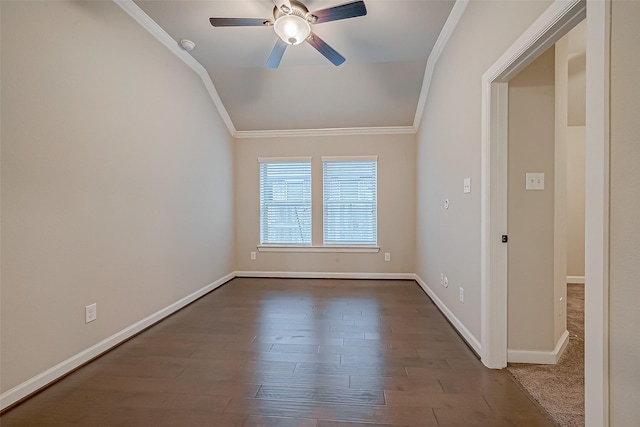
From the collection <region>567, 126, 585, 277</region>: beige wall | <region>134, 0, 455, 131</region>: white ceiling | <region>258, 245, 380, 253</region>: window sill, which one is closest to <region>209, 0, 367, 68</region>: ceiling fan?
<region>134, 0, 455, 131</region>: white ceiling

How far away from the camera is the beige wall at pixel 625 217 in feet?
3.05

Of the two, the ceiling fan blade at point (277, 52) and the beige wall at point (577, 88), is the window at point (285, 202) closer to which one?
the ceiling fan blade at point (277, 52)

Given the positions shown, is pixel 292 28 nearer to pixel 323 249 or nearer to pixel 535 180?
pixel 535 180

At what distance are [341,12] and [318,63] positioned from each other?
1489 millimetres

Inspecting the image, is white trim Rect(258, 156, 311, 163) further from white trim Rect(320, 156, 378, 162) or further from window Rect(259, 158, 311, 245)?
white trim Rect(320, 156, 378, 162)

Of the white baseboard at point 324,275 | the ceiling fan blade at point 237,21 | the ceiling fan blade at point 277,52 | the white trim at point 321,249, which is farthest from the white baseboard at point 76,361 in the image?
the ceiling fan blade at point 277,52

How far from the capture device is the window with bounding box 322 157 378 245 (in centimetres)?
460

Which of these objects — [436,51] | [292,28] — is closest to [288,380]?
[292,28]

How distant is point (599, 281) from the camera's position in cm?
103

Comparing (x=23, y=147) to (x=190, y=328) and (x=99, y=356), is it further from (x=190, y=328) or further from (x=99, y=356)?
(x=190, y=328)

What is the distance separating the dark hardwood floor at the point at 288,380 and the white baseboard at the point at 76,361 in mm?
62

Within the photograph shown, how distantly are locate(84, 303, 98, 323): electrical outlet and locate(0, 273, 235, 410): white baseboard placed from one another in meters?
0.22

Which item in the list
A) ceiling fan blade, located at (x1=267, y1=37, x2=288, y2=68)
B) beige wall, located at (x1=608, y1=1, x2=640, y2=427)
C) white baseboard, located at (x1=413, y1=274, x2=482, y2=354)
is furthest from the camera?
ceiling fan blade, located at (x1=267, y1=37, x2=288, y2=68)

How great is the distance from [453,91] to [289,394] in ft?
9.61
